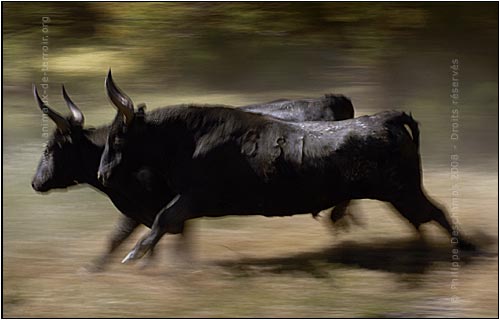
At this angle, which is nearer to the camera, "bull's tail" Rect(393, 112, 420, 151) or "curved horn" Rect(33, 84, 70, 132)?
"bull's tail" Rect(393, 112, 420, 151)

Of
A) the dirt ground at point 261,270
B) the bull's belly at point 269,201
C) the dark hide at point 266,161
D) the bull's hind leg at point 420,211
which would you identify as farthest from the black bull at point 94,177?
the bull's hind leg at point 420,211

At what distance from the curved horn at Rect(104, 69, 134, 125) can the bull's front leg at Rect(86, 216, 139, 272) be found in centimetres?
93

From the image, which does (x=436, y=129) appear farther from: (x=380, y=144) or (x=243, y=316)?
(x=243, y=316)

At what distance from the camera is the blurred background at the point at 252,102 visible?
7887 millimetres

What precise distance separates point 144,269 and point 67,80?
4.07 meters

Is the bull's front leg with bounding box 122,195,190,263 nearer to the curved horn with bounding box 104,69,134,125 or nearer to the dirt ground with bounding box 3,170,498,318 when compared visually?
the dirt ground with bounding box 3,170,498,318

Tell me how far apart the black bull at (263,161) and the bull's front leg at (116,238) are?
467mm

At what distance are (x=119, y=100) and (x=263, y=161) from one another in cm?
114

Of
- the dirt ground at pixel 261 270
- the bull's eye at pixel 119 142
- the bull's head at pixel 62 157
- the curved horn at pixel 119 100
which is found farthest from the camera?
the bull's head at pixel 62 157

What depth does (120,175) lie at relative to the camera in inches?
320

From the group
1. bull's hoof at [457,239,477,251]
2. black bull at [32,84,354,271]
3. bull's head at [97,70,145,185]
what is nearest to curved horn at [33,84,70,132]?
black bull at [32,84,354,271]

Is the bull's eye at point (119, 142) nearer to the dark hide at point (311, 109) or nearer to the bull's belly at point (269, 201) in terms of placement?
the bull's belly at point (269, 201)

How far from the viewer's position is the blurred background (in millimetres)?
7887

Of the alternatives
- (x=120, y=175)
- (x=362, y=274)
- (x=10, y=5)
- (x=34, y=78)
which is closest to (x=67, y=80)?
(x=34, y=78)
